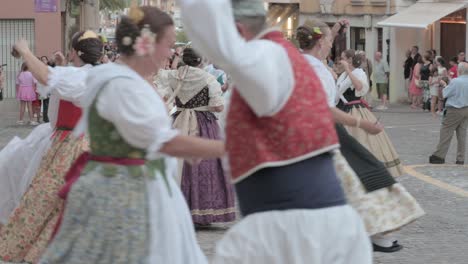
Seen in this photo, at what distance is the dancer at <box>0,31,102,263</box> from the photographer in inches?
277

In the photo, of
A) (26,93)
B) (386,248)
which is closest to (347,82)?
(386,248)

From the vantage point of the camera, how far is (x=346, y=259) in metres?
4.02

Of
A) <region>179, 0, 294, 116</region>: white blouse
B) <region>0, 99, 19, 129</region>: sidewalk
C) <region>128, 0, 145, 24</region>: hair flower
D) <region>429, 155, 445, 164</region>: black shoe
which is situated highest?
<region>128, 0, 145, 24</region>: hair flower

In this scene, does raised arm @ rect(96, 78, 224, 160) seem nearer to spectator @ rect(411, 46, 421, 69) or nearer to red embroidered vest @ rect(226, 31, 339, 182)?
red embroidered vest @ rect(226, 31, 339, 182)

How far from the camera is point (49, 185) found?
23.1 ft

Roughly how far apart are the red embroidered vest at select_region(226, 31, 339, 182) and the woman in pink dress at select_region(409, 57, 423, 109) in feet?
80.1

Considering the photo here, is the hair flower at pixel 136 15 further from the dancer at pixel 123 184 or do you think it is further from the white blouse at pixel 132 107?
the white blouse at pixel 132 107

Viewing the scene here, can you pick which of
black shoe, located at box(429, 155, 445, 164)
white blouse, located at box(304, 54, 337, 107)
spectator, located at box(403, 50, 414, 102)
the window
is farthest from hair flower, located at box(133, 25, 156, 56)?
the window

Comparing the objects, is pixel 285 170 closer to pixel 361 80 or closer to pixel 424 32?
pixel 361 80

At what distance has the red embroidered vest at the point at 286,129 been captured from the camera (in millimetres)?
3895

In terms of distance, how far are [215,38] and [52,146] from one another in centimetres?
371

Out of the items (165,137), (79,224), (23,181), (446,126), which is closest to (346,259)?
(165,137)

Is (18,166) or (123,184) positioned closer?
(123,184)

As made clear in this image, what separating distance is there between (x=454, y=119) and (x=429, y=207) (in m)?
4.88
